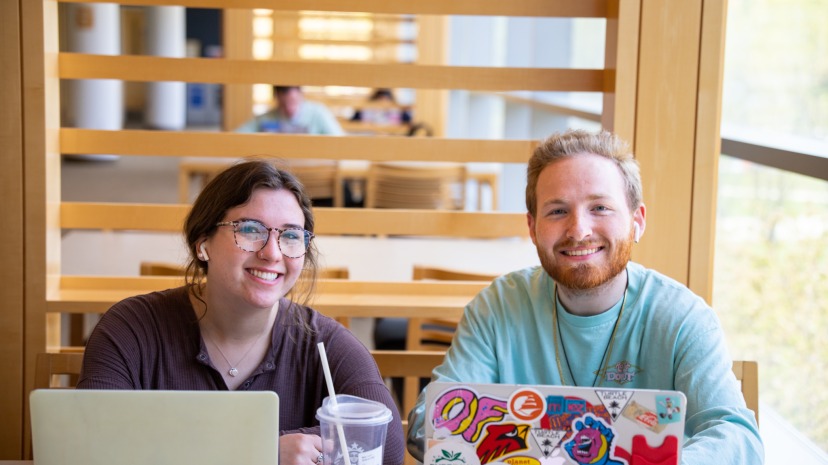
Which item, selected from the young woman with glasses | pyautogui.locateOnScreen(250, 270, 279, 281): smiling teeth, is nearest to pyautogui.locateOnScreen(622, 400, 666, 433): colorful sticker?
the young woman with glasses

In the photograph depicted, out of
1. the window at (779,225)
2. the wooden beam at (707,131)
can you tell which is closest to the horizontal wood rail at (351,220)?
the wooden beam at (707,131)

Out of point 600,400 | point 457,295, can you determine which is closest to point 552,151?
point 600,400

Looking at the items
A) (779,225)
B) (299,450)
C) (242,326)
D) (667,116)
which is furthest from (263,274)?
(779,225)

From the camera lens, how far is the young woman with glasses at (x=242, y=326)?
1733 mm

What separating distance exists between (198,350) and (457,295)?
42.2 inches

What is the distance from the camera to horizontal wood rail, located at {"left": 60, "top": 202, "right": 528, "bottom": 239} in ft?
8.49

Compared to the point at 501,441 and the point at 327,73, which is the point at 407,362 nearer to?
the point at 327,73

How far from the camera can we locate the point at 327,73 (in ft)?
8.54

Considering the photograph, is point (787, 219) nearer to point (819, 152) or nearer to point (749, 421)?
point (819, 152)

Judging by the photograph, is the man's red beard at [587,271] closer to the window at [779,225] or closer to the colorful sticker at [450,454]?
the colorful sticker at [450,454]

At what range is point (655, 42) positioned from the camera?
8.14 ft

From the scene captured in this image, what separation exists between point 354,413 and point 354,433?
1.2 inches

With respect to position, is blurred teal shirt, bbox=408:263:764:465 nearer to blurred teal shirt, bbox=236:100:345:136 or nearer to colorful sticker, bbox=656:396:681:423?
colorful sticker, bbox=656:396:681:423

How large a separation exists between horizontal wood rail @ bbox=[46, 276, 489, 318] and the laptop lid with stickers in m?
1.22
